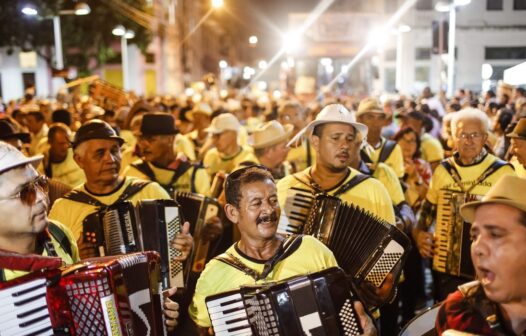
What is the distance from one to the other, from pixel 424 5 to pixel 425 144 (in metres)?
15.1

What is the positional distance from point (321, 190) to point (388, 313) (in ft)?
4.97

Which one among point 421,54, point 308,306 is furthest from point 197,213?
point 421,54

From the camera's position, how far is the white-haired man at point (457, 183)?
5.95m

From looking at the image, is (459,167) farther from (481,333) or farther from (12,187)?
(12,187)

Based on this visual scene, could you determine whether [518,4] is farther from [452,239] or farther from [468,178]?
[452,239]

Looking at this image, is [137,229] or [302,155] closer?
[137,229]

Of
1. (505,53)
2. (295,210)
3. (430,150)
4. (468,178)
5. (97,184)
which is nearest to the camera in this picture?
(295,210)

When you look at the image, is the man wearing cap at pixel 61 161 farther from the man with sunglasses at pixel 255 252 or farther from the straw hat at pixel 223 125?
the man with sunglasses at pixel 255 252

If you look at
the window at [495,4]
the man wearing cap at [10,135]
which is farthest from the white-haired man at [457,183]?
the man wearing cap at [10,135]

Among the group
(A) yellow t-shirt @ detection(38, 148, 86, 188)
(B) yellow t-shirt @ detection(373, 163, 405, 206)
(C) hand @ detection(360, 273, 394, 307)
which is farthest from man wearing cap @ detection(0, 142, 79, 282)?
(A) yellow t-shirt @ detection(38, 148, 86, 188)

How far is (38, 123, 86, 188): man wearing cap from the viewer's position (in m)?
8.47

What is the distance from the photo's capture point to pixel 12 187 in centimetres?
357

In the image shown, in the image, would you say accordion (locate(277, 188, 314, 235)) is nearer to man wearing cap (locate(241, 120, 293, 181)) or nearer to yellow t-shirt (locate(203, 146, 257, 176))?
man wearing cap (locate(241, 120, 293, 181))

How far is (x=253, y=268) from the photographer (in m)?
3.89
